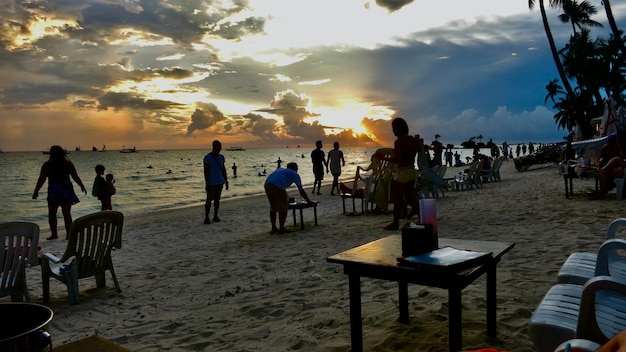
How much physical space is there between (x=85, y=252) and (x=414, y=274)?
13.4 ft

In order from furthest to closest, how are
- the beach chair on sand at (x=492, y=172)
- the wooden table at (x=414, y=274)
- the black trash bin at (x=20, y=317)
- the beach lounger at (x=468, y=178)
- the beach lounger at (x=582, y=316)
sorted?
the beach chair on sand at (x=492, y=172) → the beach lounger at (x=468, y=178) → the wooden table at (x=414, y=274) → the beach lounger at (x=582, y=316) → the black trash bin at (x=20, y=317)

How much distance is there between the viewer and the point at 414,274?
2.45 metres

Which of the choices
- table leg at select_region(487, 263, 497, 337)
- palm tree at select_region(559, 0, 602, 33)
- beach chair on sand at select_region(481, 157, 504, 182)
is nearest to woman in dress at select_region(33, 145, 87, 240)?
table leg at select_region(487, 263, 497, 337)

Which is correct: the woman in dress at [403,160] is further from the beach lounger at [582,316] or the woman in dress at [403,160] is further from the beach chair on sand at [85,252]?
the beach lounger at [582,316]

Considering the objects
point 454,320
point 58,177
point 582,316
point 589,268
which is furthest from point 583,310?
point 58,177

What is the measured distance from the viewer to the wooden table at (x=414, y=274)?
94.0 inches

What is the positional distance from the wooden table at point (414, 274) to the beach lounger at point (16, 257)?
3.33 meters

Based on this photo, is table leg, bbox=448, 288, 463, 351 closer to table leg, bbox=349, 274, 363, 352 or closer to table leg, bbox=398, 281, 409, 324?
table leg, bbox=349, 274, 363, 352

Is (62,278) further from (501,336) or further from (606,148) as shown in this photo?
(606,148)

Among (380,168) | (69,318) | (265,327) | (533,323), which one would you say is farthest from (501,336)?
(380,168)

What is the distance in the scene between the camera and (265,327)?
12.1 feet

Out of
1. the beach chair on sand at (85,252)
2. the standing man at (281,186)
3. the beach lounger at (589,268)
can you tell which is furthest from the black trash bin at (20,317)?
the standing man at (281,186)

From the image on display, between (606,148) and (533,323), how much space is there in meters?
9.76

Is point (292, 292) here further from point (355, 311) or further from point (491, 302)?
point (491, 302)
